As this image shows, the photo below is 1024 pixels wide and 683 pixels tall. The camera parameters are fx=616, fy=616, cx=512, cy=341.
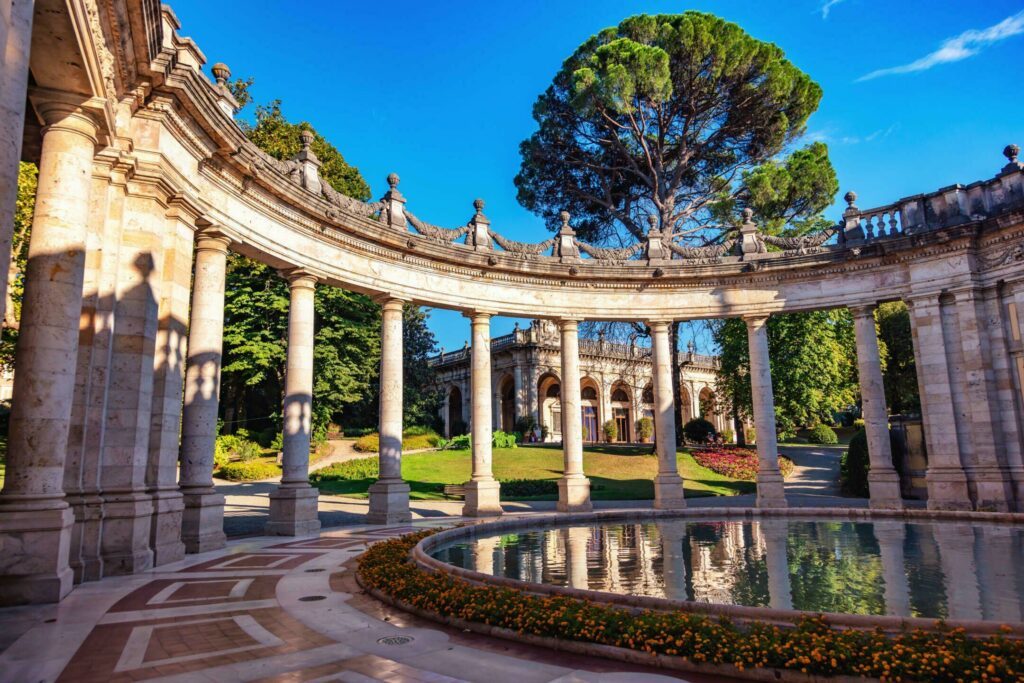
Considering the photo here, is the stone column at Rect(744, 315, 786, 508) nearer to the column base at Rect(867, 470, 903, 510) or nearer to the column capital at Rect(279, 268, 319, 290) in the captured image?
the column base at Rect(867, 470, 903, 510)

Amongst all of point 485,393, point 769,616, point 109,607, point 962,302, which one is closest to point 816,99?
point 962,302

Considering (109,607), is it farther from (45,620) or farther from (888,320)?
(888,320)

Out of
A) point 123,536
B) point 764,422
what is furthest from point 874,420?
point 123,536

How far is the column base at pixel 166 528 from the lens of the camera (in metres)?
13.2

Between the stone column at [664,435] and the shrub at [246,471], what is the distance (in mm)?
27031

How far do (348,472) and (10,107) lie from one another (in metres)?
36.9

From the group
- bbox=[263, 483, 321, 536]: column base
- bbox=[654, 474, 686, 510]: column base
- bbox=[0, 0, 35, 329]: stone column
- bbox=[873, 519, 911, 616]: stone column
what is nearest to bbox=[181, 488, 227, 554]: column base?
bbox=[263, 483, 321, 536]: column base

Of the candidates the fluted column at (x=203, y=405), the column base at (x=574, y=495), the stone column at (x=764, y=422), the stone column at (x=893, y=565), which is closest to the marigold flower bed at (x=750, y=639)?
the stone column at (x=893, y=565)

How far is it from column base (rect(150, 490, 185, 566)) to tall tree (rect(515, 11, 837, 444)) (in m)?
37.7

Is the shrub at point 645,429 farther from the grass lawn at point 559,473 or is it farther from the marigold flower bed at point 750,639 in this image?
the marigold flower bed at point 750,639

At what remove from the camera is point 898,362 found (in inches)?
2504

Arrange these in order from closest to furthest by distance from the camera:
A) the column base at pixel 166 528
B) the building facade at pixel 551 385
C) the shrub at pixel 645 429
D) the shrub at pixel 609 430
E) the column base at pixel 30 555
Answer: the column base at pixel 30 555, the column base at pixel 166 528, the building facade at pixel 551 385, the shrub at pixel 609 430, the shrub at pixel 645 429

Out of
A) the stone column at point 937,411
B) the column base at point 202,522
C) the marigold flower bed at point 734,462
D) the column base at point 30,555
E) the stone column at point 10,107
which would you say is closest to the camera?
the stone column at point 10,107

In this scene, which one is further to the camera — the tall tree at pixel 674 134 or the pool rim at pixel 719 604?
the tall tree at pixel 674 134
